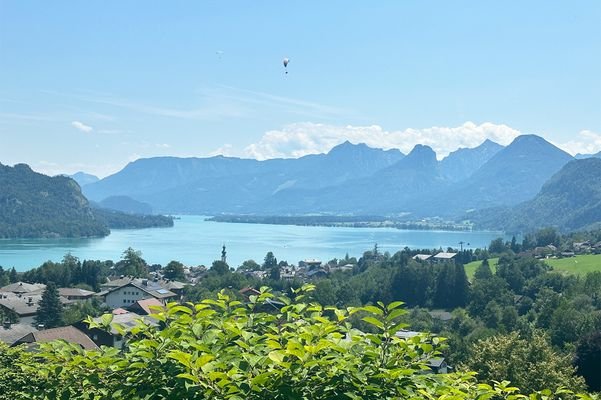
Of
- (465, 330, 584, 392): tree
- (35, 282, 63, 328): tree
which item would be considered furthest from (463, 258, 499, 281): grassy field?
(465, 330, 584, 392): tree

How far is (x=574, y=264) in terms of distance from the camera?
5522 centimetres

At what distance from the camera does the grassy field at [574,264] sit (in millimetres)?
50938

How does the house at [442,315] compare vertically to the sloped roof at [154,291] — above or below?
below

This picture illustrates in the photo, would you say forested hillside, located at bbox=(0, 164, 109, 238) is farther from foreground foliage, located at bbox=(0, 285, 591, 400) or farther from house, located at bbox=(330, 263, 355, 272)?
foreground foliage, located at bbox=(0, 285, 591, 400)

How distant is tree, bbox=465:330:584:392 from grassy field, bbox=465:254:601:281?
37445 millimetres

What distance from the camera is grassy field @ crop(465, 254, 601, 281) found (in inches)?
2005

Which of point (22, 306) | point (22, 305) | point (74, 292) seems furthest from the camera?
point (74, 292)

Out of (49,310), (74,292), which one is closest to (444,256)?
(74,292)

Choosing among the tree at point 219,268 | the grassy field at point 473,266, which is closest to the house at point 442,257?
the grassy field at point 473,266

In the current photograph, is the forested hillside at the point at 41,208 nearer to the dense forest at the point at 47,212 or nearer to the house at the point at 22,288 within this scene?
the dense forest at the point at 47,212

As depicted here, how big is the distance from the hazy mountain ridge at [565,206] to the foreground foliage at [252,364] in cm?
15905

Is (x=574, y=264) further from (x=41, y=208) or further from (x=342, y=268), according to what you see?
(x=41, y=208)

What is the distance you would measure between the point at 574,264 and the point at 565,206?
12581cm

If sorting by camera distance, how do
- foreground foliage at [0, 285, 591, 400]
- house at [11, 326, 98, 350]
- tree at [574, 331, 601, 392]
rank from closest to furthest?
foreground foliage at [0, 285, 591, 400] → tree at [574, 331, 601, 392] → house at [11, 326, 98, 350]
